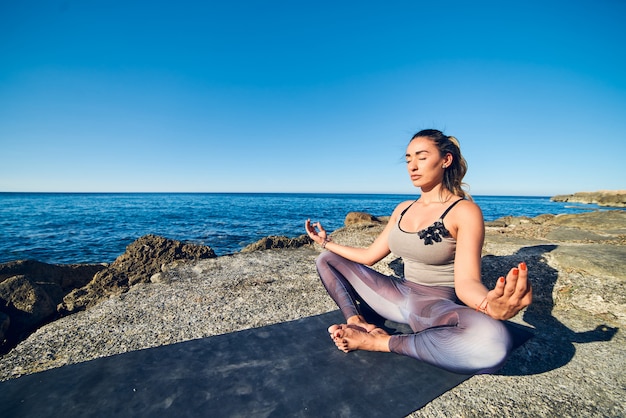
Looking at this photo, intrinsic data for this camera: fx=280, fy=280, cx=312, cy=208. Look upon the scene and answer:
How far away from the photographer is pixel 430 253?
7.37 feet

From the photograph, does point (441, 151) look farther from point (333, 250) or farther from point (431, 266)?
point (333, 250)

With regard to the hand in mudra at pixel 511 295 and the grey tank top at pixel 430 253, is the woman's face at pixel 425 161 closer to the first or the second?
the grey tank top at pixel 430 253

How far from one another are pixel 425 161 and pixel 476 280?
1.02 m

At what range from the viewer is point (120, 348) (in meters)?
2.38

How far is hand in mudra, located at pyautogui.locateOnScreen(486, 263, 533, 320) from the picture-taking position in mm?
1401

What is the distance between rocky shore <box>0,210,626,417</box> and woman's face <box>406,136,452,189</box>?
1.54 m

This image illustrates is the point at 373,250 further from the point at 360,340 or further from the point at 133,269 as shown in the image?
the point at 133,269

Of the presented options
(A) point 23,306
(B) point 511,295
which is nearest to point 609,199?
(B) point 511,295

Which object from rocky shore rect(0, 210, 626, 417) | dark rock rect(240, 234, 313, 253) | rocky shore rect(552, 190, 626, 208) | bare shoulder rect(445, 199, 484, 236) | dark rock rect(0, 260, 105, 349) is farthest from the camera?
rocky shore rect(552, 190, 626, 208)

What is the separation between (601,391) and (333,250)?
7.20 feet

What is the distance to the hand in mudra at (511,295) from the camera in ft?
4.60

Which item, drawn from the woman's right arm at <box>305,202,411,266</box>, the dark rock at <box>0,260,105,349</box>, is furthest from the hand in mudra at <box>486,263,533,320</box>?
the dark rock at <box>0,260,105,349</box>

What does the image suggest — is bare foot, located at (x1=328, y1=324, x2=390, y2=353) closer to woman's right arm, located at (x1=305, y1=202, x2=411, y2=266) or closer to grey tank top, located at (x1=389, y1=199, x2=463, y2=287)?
grey tank top, located at (x1=389, y1=199, x2=463, y2=287)

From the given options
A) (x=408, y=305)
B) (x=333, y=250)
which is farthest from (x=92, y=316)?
(x=408, y=305)
